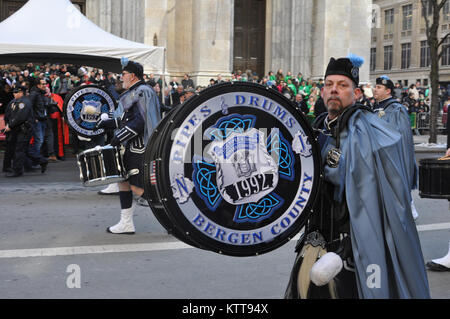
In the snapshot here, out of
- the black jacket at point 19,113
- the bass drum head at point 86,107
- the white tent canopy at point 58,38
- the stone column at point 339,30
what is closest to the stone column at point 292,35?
the stone column at point 339,30

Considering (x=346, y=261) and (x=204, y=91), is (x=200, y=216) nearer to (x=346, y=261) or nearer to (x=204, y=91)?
(x=204, y=91)

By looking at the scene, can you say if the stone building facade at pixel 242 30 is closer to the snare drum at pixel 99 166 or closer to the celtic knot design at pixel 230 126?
the snare drum at pixel 99 166

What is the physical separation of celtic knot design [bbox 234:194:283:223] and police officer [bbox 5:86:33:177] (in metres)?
10.8

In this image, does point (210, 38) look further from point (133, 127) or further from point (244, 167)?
point (244, 167)

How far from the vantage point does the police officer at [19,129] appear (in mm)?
12758

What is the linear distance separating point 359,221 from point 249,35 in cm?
2903

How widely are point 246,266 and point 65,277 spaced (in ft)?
5.78

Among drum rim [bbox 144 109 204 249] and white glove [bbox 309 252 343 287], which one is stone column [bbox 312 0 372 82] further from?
drum rim [bbox 144 109 204 249]

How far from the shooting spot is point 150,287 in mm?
5453

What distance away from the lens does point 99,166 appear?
6.70 m

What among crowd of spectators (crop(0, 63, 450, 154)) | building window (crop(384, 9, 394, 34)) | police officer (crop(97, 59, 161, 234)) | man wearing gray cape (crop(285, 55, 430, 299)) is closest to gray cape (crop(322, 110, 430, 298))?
man wearing gray cape (crop(285, 55, 430, 299))

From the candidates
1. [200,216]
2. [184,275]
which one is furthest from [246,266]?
[200,216]
